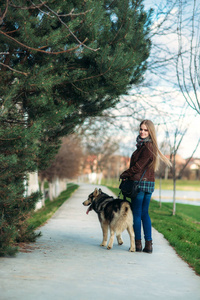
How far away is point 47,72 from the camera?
6871 millimetres

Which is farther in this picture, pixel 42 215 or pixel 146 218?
pixel 42 215

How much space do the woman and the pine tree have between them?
3.34 ft

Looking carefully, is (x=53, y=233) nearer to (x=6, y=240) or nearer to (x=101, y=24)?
(x=6, y=240)

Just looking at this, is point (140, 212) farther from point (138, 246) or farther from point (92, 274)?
point (92, 274)

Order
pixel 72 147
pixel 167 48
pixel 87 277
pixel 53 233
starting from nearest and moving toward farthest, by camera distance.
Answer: pixel 87 277 → pixel 53 233 → pixel 167 48 → pixel 72 147

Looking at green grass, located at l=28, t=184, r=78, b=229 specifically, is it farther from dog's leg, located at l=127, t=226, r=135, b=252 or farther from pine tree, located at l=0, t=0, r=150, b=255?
dog's leg, located at l=127, t=226, r=135, b=252

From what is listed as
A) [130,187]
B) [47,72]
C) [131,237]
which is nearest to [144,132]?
[130,187]

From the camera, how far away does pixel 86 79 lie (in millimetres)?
7000

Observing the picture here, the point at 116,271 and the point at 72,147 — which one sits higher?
the point at 72,147

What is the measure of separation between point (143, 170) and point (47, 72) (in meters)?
2.33

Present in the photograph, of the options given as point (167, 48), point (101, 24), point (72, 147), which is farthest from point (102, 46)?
point (72, 147)

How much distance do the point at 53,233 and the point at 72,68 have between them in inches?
151

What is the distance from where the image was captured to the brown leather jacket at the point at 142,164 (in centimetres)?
685

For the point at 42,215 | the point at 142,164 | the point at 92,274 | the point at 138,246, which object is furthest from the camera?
the point at 42,215
